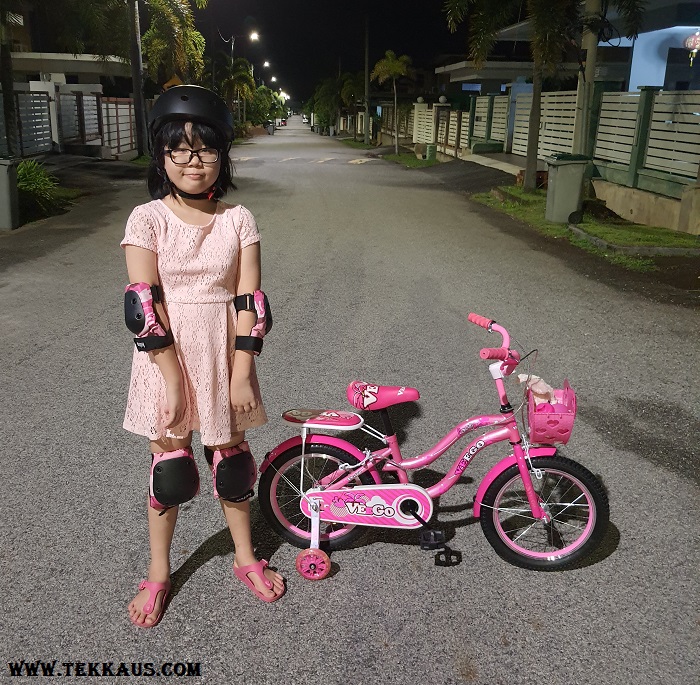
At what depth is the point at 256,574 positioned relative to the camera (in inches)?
117

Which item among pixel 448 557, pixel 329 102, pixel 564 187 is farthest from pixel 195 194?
pixel 329 102

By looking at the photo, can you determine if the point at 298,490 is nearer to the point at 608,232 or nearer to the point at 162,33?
the point at 608,232

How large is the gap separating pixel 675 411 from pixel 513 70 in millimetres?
35150

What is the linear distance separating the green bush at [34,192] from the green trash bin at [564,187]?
9492mm

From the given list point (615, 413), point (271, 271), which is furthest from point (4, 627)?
point (271, 271)

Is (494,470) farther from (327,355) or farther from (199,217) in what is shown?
(327,355)

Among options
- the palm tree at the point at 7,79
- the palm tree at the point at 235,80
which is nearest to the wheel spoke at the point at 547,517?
the palm tree at the point at 7,79

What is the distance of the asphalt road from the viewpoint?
105 inches

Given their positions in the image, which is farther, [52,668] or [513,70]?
[513,70]

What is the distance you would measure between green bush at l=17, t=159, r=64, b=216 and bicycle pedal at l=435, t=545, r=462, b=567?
11.8 m

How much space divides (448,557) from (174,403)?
1.52 meters

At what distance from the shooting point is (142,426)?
2.64 m

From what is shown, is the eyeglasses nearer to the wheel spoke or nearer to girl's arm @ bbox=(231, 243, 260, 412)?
girl's arm @ bbox=(231, 243, 260, 412)

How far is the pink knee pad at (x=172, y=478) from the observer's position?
266 centimetres
